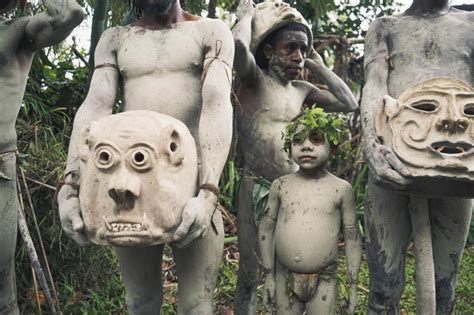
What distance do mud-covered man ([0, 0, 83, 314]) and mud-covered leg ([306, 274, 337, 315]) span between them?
1.60 m

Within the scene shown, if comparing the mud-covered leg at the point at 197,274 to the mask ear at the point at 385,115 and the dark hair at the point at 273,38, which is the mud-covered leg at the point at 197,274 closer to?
the mask ear at the point at 385,115

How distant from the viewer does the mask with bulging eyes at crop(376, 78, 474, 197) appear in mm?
3432

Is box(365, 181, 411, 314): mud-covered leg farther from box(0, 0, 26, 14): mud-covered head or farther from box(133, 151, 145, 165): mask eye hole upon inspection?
box(0, 0, 26, 14): mud-covered head

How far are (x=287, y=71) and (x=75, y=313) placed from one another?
7.52 ft

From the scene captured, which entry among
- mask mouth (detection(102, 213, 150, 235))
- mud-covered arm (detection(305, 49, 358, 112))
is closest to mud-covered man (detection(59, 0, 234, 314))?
mask mouth (detection(102, 213, 150, 235))

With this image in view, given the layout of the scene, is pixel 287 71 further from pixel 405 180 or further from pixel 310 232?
pixel 405 180

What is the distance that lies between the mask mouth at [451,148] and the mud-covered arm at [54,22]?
1.89m

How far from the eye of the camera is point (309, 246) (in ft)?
13.2

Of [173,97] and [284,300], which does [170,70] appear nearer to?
[173,97]

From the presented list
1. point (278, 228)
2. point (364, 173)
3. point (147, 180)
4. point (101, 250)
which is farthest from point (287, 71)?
point (364, 173)

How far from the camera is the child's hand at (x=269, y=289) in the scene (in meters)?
4.07

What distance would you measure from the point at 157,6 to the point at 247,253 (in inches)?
65.0

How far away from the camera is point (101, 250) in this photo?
239 inches

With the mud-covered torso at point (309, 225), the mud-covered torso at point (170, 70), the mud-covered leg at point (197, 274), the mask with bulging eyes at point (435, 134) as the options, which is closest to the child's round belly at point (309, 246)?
the mud-covered torso at point (309, 225)
